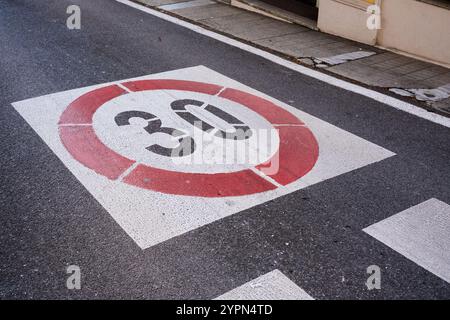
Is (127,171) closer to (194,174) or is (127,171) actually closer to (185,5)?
(194,174)

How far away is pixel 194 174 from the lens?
15.4 feet

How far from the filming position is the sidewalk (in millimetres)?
6996

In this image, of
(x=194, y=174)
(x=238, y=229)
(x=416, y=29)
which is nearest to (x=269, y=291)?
(x=238, y=229)

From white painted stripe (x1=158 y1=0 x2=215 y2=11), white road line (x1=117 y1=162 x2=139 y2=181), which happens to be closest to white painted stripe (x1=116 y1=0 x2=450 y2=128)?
white painted stripe (x1=158 y1=0 x2=215 y2=11)

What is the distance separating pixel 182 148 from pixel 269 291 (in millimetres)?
2121

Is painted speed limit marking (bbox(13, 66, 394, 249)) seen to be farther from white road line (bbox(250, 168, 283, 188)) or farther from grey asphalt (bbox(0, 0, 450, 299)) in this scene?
grey asphalt (bbox(0, 0, 450, 299))

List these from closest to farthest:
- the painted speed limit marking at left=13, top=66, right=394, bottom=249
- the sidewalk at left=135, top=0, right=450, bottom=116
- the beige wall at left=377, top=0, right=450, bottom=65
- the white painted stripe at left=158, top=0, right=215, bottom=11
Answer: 1. the painted speed limit marking at left=13, top=66, right=394, bottom=249
2. the sidewalk at left=135, top=0, right=450, bottom=116
3. the beige wall at left=377, top=0, right=450, bottom=65
4. the white painted stripe at left=158, top=0, right=215, bottom=11

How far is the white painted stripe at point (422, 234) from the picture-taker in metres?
3.76

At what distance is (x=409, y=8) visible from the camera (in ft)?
26.2

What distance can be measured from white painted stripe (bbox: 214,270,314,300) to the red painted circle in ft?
3.62
